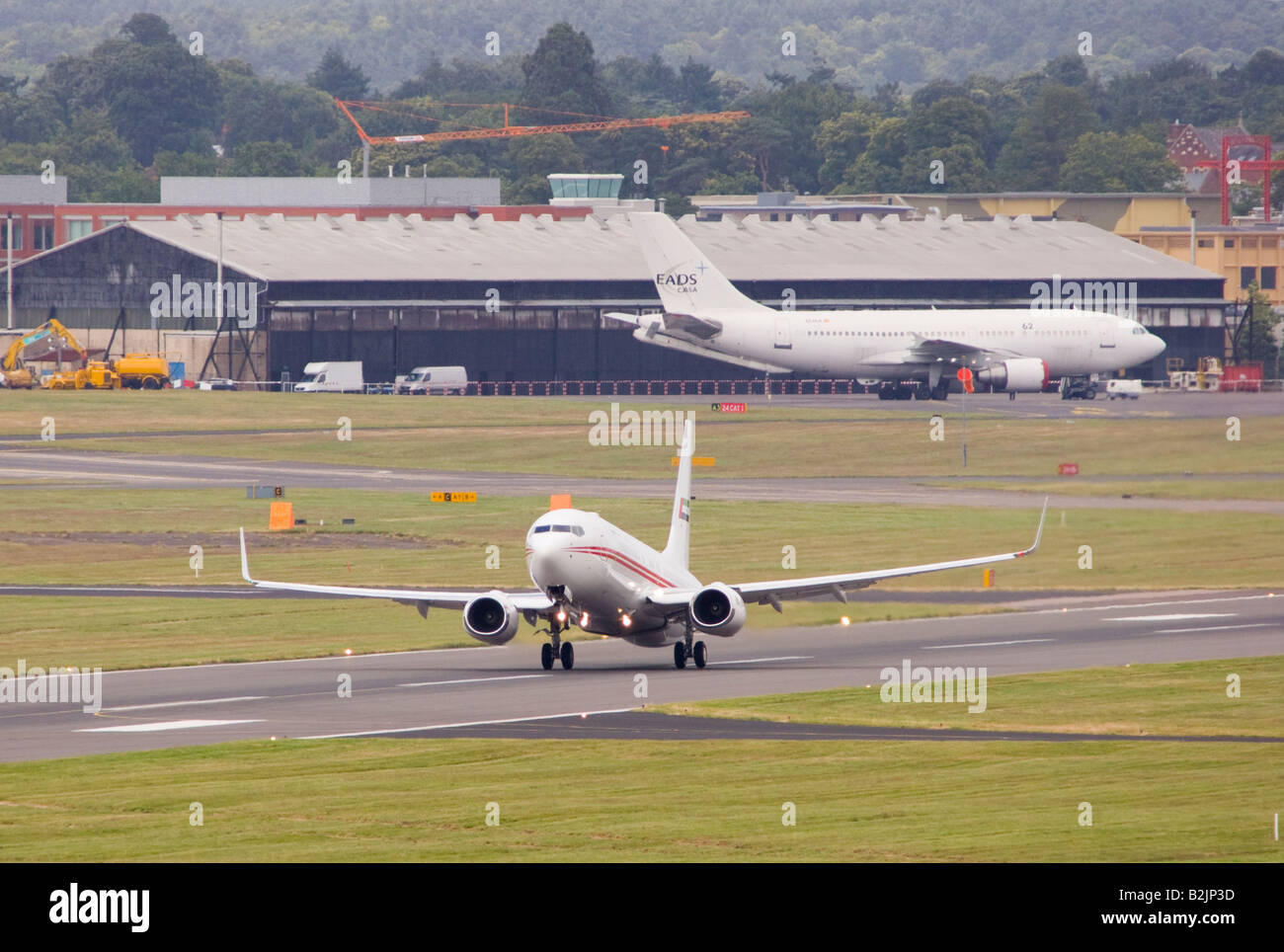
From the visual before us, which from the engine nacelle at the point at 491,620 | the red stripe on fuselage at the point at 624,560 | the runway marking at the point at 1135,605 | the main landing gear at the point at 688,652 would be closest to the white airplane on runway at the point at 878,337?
the runway marking at the point at 1135,605

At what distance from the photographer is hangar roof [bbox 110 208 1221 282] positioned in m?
160

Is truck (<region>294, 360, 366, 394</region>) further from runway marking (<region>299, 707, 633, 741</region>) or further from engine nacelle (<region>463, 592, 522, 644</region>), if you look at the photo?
runway marking (<region>299, 707, 633, 741</region>)

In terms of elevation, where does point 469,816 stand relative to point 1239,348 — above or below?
below

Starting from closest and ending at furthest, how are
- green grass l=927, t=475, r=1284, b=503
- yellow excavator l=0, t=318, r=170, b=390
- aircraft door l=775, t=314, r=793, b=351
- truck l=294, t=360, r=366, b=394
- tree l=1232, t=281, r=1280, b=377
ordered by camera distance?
green grass l=927, t=475, r=1284, b=503
aircraft door l=775, t=314, r=793, b=351
yellow excavator l=0, t=318, r=170, b=390
truck l=294, t=360, r=366, b=394
tree l=1232, t=281, r=1280, b=377

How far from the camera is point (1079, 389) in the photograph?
13962cm

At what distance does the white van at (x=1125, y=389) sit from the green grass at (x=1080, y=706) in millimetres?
95568

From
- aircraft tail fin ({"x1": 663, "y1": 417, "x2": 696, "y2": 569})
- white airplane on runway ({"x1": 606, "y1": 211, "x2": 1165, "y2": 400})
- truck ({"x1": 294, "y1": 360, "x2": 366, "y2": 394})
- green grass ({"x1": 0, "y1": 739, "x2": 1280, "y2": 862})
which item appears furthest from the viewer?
truck ({"x1": 294, "y1": 360, "x2": 366, "y2": 394})

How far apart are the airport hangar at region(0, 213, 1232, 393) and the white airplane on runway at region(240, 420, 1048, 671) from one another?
109m

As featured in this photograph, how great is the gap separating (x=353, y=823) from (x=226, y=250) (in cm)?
13589

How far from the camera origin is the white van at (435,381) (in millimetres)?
152750

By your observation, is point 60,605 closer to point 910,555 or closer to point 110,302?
point 910,555

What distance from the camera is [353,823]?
27.5 meters

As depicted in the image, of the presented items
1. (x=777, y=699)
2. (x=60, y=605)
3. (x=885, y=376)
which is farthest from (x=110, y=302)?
(x=777, y=699)

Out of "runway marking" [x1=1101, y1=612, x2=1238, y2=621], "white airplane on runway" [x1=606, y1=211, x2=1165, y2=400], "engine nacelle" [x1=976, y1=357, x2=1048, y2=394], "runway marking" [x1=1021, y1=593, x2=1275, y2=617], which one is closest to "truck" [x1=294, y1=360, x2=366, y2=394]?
"white airplane on runway" [x1=606, y1=211, x2=1165, y2=400]
